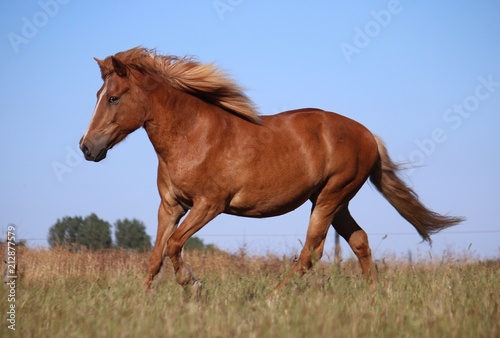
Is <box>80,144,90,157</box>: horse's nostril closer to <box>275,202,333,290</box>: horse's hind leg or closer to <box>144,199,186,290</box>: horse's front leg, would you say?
<box>144,199,186,290</box>: horse's front leg

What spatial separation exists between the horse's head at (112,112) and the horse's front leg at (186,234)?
1.05 m

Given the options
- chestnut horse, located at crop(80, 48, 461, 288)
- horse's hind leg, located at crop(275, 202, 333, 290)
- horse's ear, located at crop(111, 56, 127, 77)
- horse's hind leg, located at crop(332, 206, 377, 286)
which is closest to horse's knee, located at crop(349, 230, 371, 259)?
horse's hind leg, located at crop(332, 206, 377, 286)

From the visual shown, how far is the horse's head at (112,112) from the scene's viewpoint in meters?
7.05

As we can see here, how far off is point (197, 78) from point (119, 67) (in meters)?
0.87

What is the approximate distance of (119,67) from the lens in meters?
7.20

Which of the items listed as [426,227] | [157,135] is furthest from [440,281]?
[157,135]

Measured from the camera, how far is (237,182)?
7.48 metres

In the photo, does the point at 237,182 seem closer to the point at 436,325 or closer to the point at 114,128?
the point at 114,128

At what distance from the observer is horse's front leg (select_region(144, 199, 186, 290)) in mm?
7422

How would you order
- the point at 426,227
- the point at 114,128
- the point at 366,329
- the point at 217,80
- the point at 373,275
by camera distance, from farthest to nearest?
the point at 426,227 < the point at 373,275 < the point at 217,80 < the point at 114,128 < the point at 366,329

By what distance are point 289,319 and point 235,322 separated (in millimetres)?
368

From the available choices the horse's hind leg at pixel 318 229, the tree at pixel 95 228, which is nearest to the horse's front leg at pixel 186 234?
the horse's hind leg at pixel 318 229

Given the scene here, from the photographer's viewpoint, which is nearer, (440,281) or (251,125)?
(440,281)

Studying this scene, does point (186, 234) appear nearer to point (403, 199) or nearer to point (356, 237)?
point (356, 237)
